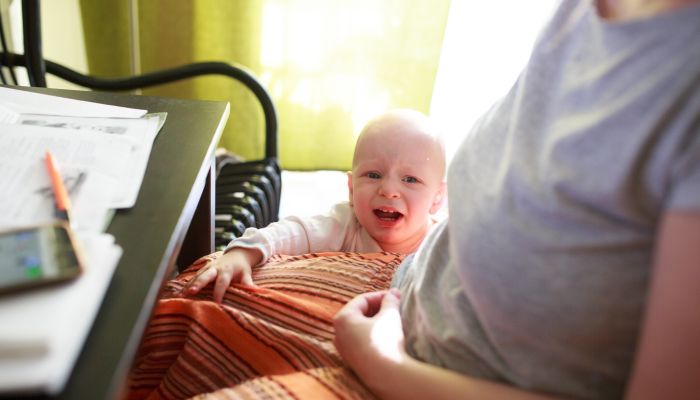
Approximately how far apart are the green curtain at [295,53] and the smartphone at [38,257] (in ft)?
5.29

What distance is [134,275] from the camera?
1.57ft

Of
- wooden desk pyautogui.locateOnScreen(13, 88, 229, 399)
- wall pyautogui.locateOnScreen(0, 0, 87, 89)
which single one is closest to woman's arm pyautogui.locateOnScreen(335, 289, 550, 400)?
wooden desk pyautogui.locateOnScreen(13, 88, 229, 399)

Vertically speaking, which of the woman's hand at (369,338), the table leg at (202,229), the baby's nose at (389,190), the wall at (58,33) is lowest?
the table leg at (202,229)

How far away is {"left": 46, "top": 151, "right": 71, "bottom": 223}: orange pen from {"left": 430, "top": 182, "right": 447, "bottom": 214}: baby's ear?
68 cm

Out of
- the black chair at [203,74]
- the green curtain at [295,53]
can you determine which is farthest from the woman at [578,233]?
the green curtain at [295,53]

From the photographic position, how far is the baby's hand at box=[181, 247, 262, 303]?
2.41 feet

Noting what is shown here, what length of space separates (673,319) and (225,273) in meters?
0.52

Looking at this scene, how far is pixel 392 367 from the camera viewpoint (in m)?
0.57

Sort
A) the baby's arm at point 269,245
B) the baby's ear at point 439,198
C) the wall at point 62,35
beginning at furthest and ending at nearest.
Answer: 1. the wall at point 62,35
2. the baby's ear at point 439,198
3. the baby's arm at point 269,245

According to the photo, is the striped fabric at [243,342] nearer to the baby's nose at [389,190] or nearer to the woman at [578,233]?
the woman at [578,233]

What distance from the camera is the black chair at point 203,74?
1102 mm

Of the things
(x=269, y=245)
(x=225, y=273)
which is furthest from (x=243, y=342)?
(x=269, y=245)

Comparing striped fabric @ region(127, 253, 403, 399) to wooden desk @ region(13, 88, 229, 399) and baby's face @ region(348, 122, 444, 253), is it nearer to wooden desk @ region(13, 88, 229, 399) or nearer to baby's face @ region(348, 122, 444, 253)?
wooden desk @ region(13, 88, 229, 399)

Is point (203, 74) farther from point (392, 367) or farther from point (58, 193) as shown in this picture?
point (392, 367)
